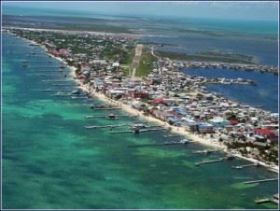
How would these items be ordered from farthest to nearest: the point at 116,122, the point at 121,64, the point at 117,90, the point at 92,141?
the point at 121,64
the point at 117,90
the point at 116,122
the point at 92,141

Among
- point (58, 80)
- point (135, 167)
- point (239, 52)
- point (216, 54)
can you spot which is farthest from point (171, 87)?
point (239, 52)

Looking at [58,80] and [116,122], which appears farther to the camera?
[58,80]

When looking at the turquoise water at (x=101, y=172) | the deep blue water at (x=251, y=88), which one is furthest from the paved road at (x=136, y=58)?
the turquoise water at (x=101, y=172)

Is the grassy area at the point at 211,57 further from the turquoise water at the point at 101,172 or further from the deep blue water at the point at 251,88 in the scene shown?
the turquoise water at the point at 101,172

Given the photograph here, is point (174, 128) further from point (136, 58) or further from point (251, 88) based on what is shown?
point (136, 58)

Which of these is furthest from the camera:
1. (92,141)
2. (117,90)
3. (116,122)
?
(117,90)

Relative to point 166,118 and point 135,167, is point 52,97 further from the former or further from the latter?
point 135,167
